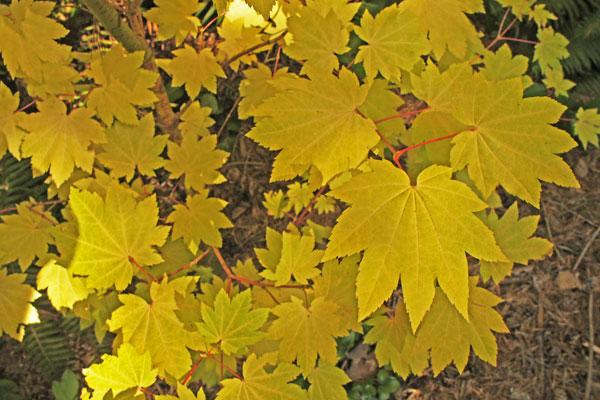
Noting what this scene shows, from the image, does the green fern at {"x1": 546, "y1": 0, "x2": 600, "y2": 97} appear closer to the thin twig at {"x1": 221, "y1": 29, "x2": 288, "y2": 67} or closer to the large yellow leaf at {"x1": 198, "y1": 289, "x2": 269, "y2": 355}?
the thin twig at {"x1": 221, "y1": 29, "x2": 288, "y2": 67}

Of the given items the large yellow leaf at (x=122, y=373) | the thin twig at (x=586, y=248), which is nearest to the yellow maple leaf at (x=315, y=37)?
the large yellow leaf at (x=122, y=373)

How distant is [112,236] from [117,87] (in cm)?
46

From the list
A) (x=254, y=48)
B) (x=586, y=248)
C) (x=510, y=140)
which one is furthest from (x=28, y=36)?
(x=586, y=248)

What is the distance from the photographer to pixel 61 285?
5.08 ft

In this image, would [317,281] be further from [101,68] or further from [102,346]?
[102,346]

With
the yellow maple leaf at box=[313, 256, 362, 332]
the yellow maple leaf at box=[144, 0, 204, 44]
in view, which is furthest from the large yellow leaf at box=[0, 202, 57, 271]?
the yellow maple leaf at box=[313, 256, 362, 332]

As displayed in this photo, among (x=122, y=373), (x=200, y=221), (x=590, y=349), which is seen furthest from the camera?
(x=590, y=349)

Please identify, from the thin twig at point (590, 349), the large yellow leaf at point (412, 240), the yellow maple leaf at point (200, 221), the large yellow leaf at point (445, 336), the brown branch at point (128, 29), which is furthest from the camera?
the thin twig at point (590, 349)

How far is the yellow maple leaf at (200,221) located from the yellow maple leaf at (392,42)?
0.65m

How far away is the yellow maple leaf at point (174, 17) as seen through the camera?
157 cm

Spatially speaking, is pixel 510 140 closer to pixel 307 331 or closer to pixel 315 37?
pixel 315 37

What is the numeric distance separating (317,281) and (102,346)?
1.31 meters

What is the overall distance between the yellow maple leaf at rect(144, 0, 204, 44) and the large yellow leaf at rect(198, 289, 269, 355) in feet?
2.74

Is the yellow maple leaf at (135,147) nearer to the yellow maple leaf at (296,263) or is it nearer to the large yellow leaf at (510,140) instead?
the yellow maple leaf at (296,263)
